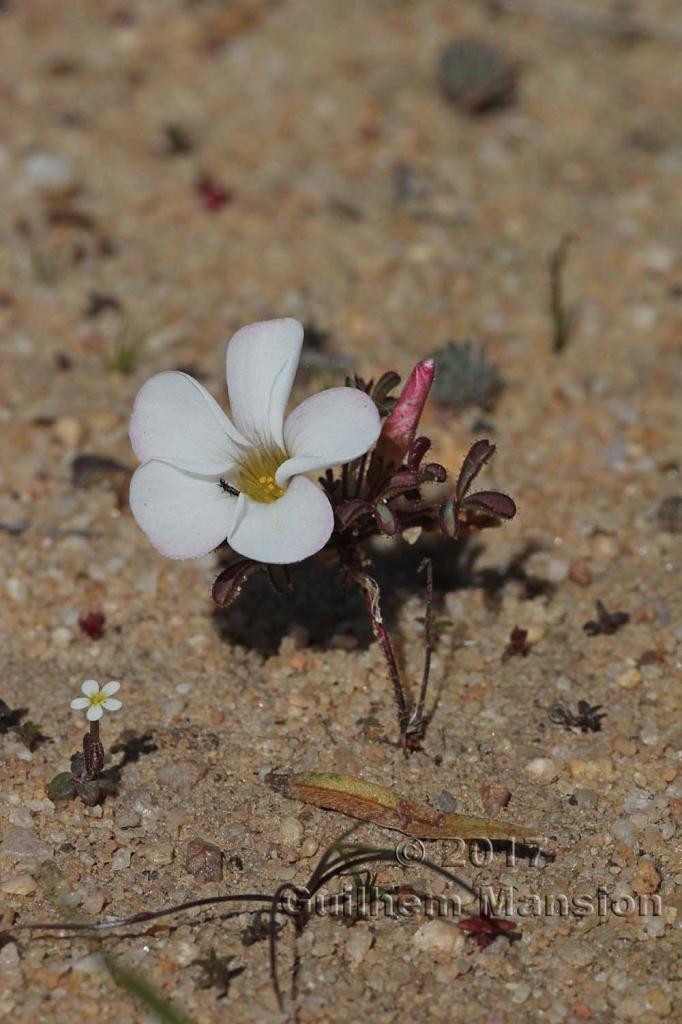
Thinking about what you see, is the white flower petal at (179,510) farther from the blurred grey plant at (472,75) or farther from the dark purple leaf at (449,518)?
the blurred grey plant at (472,75)

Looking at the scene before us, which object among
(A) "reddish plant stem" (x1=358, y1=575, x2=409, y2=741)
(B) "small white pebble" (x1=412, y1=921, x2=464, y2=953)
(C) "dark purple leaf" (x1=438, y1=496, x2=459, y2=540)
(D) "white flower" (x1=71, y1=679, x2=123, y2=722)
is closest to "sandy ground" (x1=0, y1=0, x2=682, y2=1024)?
(B) "small white pebble" (x1=412, y1=921, x2=464, y2=953)

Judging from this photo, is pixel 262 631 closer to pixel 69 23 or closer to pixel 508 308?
pixel 508 308

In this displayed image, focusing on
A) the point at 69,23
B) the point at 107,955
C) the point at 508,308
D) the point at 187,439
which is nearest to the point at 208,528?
the point at 187,439

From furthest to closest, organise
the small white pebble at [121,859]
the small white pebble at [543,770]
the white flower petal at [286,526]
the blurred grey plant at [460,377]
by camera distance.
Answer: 1. the blurred grey plant at [460,377]
2. the small white pebble at [543,770]
3. the small white pebble at [121,859]
4. the white flower petal at [286,526]

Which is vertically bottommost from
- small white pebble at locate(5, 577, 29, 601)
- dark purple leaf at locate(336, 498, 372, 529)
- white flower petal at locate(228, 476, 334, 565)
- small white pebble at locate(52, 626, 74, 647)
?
small white pebble at locate(52, 626, 74, 647)

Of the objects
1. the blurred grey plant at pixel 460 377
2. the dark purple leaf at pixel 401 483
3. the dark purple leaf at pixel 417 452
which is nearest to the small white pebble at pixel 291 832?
the dark purple leaf at pixel 401 483

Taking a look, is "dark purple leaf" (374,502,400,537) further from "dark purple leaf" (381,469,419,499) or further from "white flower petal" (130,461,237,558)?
"white flower petal" (130,461,237,558)

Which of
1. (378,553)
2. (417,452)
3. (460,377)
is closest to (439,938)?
(417,452)
